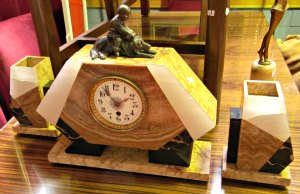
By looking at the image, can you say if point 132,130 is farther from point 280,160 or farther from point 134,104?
point 280,160

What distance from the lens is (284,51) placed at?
4.86 feet

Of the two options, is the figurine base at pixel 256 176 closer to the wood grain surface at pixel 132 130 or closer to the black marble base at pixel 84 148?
the wood grain surface at pixel 132 130

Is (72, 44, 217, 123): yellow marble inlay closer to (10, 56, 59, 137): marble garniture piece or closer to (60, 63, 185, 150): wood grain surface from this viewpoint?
(60, 63, 185, 150): wood grain surface

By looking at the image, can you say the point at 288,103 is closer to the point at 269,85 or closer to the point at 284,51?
the point at 269,85

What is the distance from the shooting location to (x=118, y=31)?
1.87 feet

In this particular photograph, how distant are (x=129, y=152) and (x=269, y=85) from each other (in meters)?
0.34

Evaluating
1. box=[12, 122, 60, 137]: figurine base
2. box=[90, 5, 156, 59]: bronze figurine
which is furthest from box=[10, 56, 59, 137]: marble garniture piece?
box=[90, 5, 156, 59]: bronze figurine

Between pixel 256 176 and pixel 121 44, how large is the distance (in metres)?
0.38

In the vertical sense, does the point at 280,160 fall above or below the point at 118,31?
below

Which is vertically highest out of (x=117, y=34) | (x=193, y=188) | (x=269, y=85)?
(x=117, y=34)

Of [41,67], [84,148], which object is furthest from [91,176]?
[41,67]

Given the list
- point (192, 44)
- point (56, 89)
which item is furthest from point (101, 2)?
point (56, 89)

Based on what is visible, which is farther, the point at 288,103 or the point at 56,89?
the point at 288,103

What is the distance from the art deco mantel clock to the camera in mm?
551
